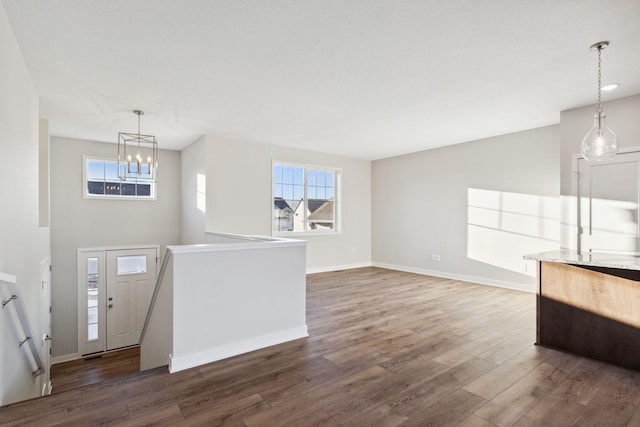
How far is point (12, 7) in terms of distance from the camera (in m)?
2.33

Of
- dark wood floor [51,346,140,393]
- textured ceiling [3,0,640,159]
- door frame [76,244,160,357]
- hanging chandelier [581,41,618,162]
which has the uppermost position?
textured ceiling [3,0,640,159]

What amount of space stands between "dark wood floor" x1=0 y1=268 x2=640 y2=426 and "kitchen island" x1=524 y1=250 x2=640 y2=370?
6.4 inches

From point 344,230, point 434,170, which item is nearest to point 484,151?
point 434,170

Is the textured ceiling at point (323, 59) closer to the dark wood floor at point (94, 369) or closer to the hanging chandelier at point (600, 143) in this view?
the hanging chandelier at point (600, 143)

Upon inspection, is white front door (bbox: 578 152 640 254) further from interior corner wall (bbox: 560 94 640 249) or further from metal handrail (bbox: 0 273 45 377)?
metal handrail (bbox: 0 273 45 377)

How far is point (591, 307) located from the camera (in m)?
2.94

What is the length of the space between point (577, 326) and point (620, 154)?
2378 millimetres

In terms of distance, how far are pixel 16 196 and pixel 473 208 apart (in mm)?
6580

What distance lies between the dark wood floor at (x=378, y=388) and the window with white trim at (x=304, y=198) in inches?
143

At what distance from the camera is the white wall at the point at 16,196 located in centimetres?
236

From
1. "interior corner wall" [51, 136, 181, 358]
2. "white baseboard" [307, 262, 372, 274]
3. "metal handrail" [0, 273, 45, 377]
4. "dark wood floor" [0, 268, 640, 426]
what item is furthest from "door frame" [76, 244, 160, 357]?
"dark wood floor" [0, 268, 640, 426]

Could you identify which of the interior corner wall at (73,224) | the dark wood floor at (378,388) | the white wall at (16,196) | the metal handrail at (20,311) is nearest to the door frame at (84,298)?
the interior corner wall at (73,224)

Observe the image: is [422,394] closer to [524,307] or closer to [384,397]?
[384,397]

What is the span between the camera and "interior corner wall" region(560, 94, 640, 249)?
3.99m
